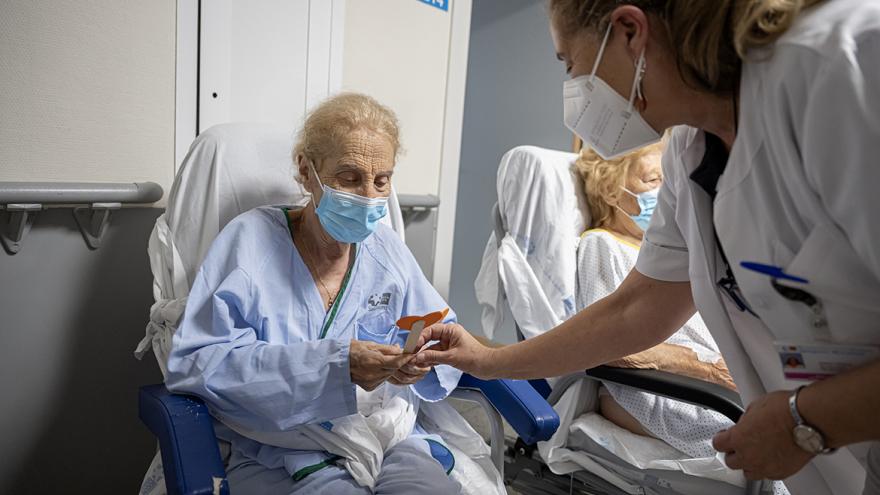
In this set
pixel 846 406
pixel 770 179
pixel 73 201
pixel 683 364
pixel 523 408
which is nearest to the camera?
pixel 846 406

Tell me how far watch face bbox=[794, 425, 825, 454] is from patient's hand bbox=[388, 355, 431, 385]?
0.73m

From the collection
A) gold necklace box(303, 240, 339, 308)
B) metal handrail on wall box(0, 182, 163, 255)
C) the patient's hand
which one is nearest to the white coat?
the patient's hand

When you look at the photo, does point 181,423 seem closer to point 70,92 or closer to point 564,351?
point 564,351

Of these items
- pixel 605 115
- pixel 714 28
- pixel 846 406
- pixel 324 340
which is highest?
pixel 714 28

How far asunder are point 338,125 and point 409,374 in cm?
59

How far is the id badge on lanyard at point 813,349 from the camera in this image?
2.62 feet

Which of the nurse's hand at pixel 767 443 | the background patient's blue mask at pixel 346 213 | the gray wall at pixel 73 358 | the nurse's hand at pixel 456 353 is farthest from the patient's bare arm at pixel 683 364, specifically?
the gray wall at pixel 73 358

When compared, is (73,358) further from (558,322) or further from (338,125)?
(558,322)

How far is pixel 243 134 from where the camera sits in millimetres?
1643

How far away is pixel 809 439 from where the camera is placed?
29.7 inches

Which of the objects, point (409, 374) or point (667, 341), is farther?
point (667, 341)

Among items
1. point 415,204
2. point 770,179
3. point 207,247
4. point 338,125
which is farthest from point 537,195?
point 770,179

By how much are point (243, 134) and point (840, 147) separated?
51.8 inches

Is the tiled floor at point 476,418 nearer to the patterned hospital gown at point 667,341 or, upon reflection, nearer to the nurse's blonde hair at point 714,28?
the patterned hospital gown at point 667,341
